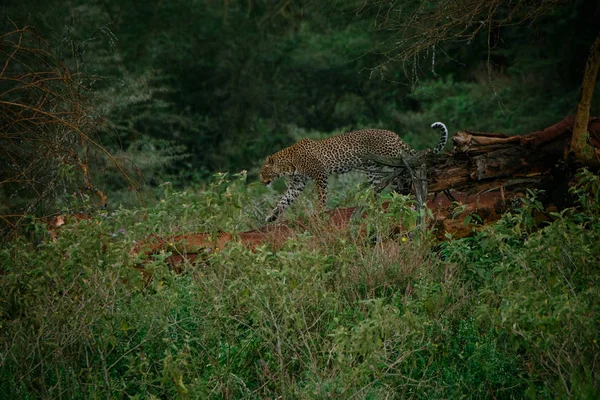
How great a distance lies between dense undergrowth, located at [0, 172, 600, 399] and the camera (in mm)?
4992

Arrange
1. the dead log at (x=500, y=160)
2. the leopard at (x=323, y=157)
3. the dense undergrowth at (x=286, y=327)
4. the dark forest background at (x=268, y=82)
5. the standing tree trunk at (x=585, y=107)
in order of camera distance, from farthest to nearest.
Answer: the dark forest background at (x=268, y=82)
the leopard at (x=323, y=157)
the dead log at (x=500, y=160)
the standing tree trunk at (x=585, y=107)
the dense undergrowth at (x=286, y=327)

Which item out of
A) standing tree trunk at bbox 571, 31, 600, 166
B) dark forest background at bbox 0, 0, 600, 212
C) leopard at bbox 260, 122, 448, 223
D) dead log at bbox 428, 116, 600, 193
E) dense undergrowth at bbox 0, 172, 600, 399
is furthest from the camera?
dark forest background at bbox 0, 0, 600, 212

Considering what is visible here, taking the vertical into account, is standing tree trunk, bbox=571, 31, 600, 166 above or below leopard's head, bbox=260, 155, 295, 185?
above

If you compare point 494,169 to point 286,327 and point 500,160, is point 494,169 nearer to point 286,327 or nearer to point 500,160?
point 500,160

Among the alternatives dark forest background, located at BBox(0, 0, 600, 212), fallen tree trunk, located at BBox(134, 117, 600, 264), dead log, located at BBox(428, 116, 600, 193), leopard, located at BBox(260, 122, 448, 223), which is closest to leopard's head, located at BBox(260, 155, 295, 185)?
leopard, located at BBox(260, 122, 448, 223)

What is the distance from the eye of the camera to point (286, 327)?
17.7ft

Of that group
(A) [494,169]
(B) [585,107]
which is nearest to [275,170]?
(A) [494,169]

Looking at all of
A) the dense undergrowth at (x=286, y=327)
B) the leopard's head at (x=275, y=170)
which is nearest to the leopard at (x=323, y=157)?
the leopard's head at (x=275, y=170)

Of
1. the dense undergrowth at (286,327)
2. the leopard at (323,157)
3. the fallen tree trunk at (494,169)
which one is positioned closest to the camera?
the dense undergrowth at (286,327)

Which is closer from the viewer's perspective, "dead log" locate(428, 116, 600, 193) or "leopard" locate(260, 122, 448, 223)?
"dead log" locate(428, 116, 600, 193)

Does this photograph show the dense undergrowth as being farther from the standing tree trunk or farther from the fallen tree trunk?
the fallen tree trunk

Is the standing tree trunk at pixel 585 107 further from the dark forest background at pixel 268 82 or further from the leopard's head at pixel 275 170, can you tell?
the dark forest background at pixel 268 82

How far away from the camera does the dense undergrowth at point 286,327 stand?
4992 mm

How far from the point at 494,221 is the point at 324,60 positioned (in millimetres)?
14581
